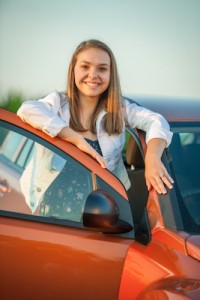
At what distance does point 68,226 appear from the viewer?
270 centimetres

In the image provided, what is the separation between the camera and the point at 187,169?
3.12 m

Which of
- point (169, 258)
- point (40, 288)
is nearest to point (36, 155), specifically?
point (40, 288)

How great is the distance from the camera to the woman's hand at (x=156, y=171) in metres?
2.77

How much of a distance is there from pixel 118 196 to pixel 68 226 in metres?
0.26

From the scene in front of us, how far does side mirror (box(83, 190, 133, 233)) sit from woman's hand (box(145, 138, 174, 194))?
0.94 feet

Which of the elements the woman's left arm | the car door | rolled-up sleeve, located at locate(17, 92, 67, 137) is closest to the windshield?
the woman's left arm

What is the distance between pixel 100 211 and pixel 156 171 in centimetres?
41

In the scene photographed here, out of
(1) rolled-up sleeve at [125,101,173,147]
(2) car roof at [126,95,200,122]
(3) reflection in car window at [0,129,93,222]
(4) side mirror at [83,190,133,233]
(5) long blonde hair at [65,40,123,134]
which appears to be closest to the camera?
(4) side mirror at [83,190,133,233]

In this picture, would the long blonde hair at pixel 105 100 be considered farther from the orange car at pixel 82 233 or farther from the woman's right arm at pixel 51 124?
the orange car at pixel 82 233

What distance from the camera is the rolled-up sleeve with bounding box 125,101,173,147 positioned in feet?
9.80

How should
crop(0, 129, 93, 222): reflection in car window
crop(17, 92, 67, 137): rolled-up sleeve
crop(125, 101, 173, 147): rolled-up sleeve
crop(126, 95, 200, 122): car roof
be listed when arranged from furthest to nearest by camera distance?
crop(126, 95, 200, 122): car roof, crop(125, 101, 173, 147): rolled-up sleeve, crop(17, 92, 67, 137): rolled-up sleeve, crop(0, 129, 93, 222): reflection in car window

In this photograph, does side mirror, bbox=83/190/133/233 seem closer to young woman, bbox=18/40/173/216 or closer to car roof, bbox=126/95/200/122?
young woman, bbox=18/40/173/216

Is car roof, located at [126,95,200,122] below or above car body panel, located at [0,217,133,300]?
above

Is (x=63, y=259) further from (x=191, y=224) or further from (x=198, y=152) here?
(x=198, y=152)
